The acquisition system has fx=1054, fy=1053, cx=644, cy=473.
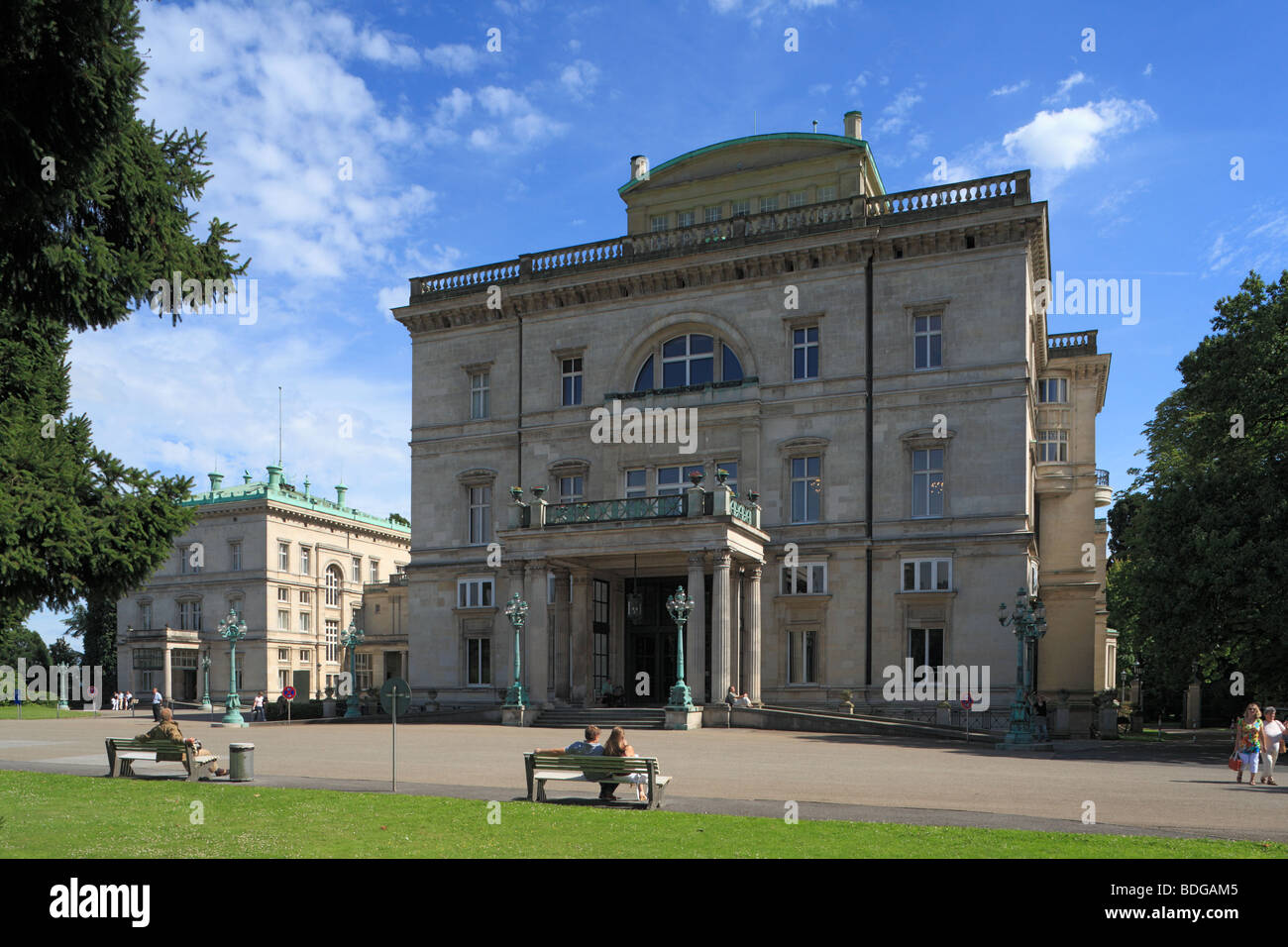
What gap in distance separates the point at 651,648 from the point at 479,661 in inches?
313

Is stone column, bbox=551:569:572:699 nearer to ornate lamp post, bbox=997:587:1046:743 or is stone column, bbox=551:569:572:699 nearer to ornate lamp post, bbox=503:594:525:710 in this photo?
ornate lamp post, bbox=503:594:525:710

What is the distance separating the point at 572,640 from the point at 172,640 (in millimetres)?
45438

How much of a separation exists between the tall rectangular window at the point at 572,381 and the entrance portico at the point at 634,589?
6907 millimetres

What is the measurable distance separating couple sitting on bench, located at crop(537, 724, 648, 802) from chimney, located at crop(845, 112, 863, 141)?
35791 millimetres

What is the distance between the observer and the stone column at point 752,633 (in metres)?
37.2

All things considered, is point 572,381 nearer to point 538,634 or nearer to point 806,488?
point 806,488

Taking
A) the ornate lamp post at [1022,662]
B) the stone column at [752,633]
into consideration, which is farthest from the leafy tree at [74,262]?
the stone column at [752,633]

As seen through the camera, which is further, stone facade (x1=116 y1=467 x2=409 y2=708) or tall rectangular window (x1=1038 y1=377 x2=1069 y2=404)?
stone facade (x1=116 y1=467 x2=409 y2=708)

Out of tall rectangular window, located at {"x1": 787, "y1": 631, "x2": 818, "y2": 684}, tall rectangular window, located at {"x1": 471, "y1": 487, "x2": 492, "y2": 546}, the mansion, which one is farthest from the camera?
tall rectangular window, located at {"x1": 471, "y1": 487, "x2": 492, "y2": 546}

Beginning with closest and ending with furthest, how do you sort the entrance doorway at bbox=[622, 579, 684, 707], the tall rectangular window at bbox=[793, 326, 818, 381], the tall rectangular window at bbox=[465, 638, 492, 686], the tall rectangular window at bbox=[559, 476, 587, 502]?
the tall rectangular window at bbox=[793, 326, 818, 381]
the entrance doorway at bbox=[622, 579, 684, 707]
the tall rectangular window at bbox=[559, 476, 587, 502]
the tall rectangular window at bbox=[465, 638, 492, 686]

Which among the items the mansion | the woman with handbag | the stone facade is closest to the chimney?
the mansion

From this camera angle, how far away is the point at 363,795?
15.7 m

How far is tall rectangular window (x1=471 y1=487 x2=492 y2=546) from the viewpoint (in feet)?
148

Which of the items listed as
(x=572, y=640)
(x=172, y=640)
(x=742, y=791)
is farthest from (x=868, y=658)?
(x=172, y=640)
